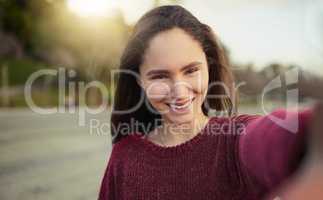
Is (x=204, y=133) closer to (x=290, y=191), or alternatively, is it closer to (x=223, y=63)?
(x=223, y=63)

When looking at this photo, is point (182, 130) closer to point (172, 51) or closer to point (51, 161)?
point (172, 51)

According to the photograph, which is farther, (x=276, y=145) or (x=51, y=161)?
(x=51, y=161)

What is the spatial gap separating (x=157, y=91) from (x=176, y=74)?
31 millimetres

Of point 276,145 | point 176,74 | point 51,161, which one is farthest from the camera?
point 51,161

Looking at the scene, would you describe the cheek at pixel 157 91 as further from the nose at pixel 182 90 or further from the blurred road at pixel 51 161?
the blurred road at pixel 51 161

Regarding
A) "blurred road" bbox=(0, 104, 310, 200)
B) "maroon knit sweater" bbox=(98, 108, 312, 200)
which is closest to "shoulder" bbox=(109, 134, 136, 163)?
"maroon knit sweater" bbox=(98, 108, 312, 200)

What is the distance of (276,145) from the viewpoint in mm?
137

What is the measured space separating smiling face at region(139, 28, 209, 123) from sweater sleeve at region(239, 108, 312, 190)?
0.57ft

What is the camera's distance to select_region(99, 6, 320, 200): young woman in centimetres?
33

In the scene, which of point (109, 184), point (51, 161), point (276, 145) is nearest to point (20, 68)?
point (51, 161)

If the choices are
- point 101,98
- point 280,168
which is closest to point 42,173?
point 101,98

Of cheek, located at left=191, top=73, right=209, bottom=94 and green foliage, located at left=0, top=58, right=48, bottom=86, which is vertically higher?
green foliage, located at left=0, top=58, right=48, bottom=86

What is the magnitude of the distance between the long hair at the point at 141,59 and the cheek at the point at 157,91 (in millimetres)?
26

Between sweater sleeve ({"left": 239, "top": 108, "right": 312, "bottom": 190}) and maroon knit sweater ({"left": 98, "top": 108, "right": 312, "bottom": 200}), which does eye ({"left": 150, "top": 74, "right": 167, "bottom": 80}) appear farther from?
sweater sleeve ({"left": 239, "top": 108, "right": 312, "bottom": 190})
